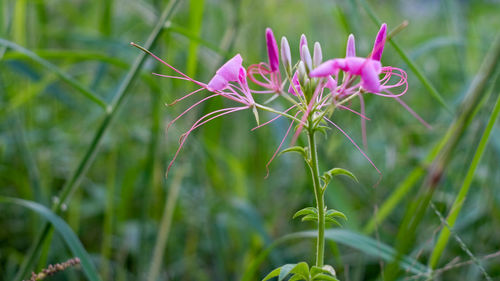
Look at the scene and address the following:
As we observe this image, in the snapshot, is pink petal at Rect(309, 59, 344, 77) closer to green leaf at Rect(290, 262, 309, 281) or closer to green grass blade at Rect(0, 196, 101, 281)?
green leaf at Rect(290, 262, 309, 281)

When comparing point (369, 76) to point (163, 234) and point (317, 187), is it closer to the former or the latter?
point (317, 187)

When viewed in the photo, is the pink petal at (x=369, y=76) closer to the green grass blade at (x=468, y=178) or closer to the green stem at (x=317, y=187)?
the green stem at (x=317, y=187)

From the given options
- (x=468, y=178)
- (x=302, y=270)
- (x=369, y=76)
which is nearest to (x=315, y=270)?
(x=302, y=270)

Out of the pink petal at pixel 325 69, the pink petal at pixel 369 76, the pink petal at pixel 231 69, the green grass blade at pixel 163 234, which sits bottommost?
the green grass blade at pixel 163 234

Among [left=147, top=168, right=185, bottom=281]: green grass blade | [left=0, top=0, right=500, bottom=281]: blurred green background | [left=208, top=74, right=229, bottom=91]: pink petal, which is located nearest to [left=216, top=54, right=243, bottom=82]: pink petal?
[left=208, top=74, right=229, bottom=91]: pink petal

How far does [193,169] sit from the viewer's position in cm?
145

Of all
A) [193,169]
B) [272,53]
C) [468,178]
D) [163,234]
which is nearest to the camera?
[272,53]

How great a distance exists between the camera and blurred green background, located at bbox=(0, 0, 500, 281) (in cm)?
103

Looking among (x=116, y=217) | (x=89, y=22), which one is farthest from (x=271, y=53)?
(x=89, y=22)

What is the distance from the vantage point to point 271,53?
52 centimetres

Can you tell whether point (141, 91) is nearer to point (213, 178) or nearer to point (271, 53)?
point (213, 178)

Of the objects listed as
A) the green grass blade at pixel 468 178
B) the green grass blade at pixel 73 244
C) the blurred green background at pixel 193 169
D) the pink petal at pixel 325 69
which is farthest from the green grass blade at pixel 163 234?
the pink petal at pixel 325 69

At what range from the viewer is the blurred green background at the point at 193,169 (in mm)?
1030

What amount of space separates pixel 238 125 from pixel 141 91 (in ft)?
1.83
